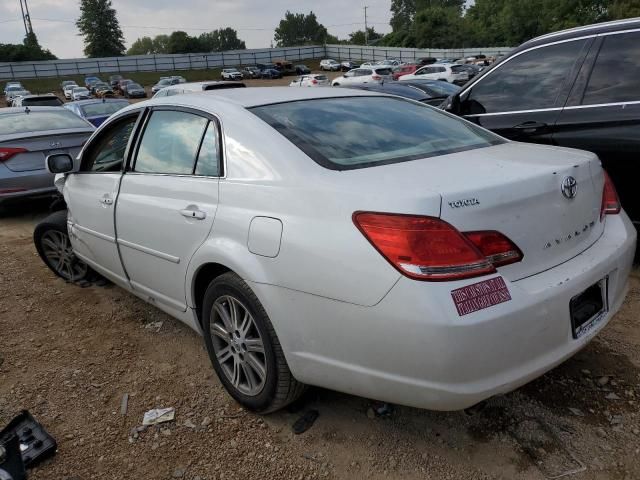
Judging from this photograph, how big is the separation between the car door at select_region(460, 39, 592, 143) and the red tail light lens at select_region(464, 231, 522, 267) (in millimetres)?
2439

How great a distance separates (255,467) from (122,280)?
69.8 inches

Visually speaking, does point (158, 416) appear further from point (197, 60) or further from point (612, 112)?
point (197, 60)

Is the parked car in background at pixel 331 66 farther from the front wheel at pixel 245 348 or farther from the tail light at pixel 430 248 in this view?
the tail light at pixel 430 248

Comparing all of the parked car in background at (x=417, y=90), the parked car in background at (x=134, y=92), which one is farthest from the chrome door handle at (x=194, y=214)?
the parked car in background at (x=134, y=92)

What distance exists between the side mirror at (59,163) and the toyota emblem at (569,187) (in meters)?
3.38

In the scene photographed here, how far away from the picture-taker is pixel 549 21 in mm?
63156

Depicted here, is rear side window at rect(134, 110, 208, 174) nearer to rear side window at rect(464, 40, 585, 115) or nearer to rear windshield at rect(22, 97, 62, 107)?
rear side window at rect(464, 40, 585, 115)

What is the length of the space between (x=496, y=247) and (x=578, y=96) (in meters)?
2.63

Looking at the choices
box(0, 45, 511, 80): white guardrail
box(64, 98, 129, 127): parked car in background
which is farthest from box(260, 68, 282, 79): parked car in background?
box(64, 98, 129, 127): parked car in background

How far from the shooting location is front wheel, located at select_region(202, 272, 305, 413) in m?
2.31

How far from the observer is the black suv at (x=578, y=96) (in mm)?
3639

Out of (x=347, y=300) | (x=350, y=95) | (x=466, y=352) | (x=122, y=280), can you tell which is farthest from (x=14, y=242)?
(x=466, y=352)

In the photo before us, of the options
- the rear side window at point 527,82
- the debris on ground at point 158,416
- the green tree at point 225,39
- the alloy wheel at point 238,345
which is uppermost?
the green tree at point 225,39

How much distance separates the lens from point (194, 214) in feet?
8.55
